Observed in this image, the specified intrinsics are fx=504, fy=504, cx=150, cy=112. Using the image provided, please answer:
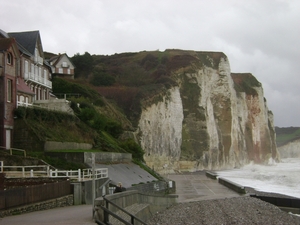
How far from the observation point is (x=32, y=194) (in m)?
18.0

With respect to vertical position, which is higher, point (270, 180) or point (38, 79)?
point (38, 79)

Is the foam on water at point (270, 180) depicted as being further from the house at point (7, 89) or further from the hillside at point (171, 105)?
the house at point (7, 89)

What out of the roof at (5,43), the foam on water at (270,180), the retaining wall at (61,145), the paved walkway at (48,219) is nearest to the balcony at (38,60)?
the retaining wall at (61,145)

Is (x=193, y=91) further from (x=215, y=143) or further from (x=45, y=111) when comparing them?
(x=45, y=111)

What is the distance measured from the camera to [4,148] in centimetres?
2998

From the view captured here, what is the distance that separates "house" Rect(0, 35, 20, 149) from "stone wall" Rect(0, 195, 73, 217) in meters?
10.3

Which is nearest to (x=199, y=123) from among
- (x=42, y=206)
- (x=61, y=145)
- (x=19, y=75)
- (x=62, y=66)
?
(x=62, y=66)

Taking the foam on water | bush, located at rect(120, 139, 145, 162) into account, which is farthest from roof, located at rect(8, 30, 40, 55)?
the foam on water

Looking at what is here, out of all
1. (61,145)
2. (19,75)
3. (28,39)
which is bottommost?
(61,145)

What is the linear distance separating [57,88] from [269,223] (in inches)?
1552

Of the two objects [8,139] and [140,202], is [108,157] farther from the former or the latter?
[140,202]

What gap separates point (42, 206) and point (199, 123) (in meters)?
73.3

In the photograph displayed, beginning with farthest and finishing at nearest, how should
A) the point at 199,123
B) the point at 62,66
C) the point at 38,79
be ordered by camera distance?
the point at 199,123
the point at 62,66
the point at 38,79

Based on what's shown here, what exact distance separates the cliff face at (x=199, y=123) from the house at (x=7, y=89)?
40035mm
